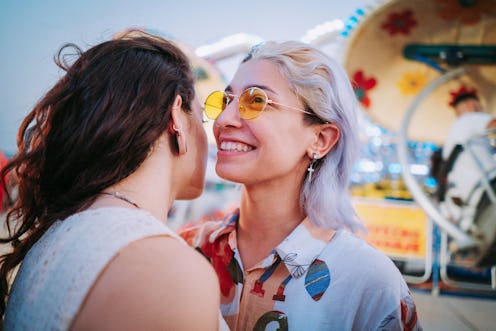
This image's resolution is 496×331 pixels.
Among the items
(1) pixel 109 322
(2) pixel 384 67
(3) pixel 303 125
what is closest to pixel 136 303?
(1) pixel 109 322

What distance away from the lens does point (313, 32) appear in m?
5.41

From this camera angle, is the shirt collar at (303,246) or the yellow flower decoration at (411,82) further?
the yellow flower decoration at (411,82)


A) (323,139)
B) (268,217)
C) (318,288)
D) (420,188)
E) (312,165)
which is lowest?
(420,188)

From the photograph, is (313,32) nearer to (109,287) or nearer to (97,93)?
(97,93)

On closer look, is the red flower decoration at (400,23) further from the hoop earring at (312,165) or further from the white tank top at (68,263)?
the white tank top at (68,263)

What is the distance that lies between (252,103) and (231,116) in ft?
0.44

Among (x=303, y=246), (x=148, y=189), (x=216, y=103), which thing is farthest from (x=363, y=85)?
(x=148, y=189)

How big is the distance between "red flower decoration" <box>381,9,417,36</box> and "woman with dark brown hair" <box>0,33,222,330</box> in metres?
4.01

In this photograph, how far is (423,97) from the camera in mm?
4719

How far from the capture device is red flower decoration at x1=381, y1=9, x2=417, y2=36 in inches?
175

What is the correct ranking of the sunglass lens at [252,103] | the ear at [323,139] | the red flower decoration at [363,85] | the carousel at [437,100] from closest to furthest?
the sunglass lens at [252,103], the ear at [323,139], the carousel at [437,100], the red flower decoration at [363,85]

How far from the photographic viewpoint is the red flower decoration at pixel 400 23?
4.45m

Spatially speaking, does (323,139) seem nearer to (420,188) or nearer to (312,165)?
(312,165)

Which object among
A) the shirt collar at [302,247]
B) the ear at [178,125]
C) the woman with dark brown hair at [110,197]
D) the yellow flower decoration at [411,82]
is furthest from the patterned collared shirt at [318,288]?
the yellow flower decoration at [411,82]
